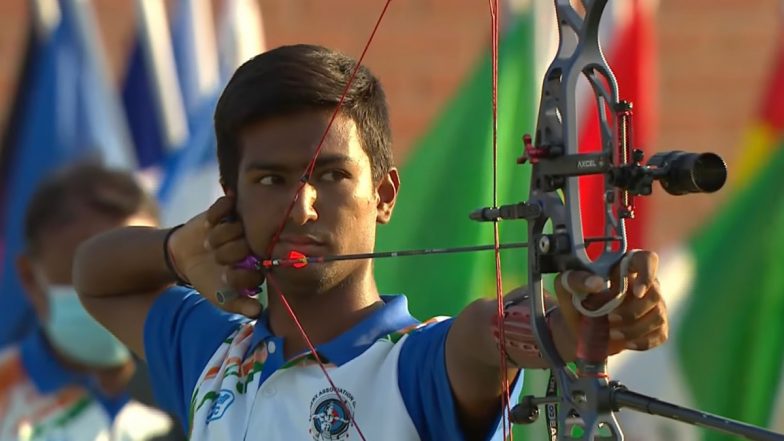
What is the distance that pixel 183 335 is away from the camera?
9.52 feet

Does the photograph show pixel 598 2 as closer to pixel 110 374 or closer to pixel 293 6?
pixel 110 374

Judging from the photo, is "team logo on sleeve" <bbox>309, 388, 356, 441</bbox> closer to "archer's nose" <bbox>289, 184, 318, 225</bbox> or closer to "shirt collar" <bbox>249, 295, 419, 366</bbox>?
"shirt collar" <bbox>249, 295, 419, 366</bbox>

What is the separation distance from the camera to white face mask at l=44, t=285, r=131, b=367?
485cm

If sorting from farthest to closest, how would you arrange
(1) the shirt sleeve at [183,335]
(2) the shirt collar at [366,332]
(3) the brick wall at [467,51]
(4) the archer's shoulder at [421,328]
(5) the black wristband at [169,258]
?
(3) the brick wall at [467,51] → (5) the black wristband at [169,258] → (1) the shirt sleeve at [183,335] → (2) the shirt collar at [366,332] → (4) the archer's shoulder at [421,328]

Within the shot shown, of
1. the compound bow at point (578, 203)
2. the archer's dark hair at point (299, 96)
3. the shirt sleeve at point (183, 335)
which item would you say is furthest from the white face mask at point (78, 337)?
the compound bow at point (578, 203)

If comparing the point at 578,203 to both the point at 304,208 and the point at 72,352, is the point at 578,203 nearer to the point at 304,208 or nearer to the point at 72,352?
the point at 304,208

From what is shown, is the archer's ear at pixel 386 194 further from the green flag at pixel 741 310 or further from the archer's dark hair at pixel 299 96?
the green flag at pixel 741 310

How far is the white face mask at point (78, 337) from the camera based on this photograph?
4.85 metres

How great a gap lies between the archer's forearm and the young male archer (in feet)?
0.71

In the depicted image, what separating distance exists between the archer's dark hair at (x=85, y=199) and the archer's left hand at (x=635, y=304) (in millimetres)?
2709

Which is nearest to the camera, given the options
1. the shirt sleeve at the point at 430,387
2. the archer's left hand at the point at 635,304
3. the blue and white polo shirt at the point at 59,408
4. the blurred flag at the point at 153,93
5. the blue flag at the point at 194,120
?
the archer's left hand at the point at 635,304

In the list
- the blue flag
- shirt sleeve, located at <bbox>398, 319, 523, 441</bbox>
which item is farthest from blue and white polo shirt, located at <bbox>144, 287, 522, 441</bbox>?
the blue flag

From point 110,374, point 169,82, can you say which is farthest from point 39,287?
point 169,82

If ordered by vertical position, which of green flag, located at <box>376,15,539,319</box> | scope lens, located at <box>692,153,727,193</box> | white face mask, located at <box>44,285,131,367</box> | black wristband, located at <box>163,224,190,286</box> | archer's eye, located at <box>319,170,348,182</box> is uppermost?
scope lens, located at <box>692,153,727,193</box>
